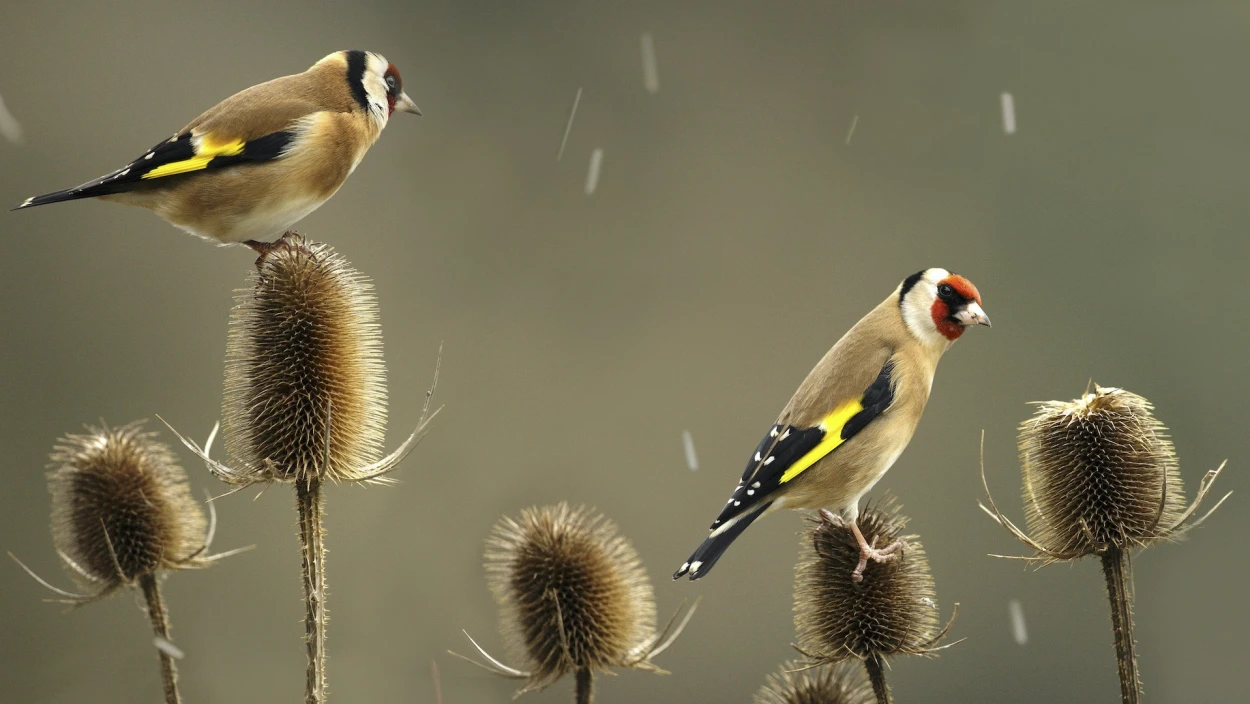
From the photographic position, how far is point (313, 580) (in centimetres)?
391

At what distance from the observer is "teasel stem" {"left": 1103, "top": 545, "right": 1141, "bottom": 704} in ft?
12.1

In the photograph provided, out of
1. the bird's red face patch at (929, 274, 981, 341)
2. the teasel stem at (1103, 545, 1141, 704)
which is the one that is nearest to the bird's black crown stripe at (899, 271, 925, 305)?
the bird's red face patch at (929, 274, 981, 341)

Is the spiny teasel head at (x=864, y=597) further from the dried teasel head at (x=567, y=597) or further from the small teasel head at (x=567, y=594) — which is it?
the small teasel head at (x=567, y=594)

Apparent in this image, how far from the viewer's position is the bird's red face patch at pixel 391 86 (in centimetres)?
498

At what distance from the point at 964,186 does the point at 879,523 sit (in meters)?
10.3

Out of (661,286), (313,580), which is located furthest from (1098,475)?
(661,286)

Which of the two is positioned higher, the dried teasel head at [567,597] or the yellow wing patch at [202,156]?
the yellow wing patch at [202,156]

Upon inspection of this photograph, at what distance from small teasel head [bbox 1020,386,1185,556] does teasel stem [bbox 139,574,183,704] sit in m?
3.03

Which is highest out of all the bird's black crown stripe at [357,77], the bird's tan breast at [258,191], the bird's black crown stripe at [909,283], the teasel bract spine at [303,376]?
the bird's black crown stripe at [357,77]

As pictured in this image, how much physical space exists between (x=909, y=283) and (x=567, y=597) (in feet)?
6.41

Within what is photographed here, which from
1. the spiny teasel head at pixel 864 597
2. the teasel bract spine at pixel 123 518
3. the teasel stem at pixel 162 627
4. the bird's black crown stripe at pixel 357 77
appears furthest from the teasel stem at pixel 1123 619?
the bird's black crown stripe at pixel 357 77

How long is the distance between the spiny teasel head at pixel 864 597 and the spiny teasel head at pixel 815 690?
0.12m

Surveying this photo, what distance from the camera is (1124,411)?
4.59 metres

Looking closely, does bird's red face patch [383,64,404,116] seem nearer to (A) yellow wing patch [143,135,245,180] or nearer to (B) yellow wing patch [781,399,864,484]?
(A) yellow wing patch [143,135,245,180]
